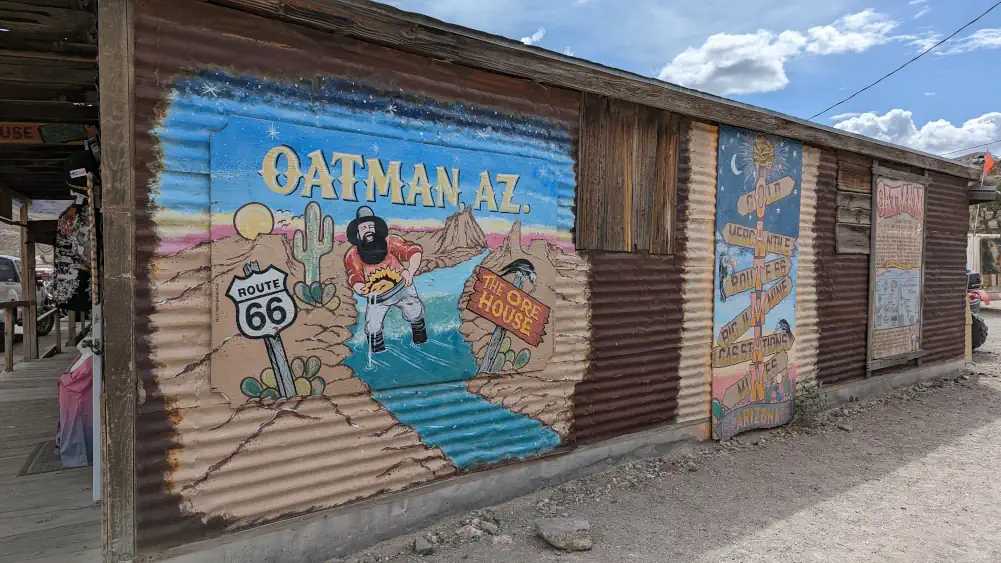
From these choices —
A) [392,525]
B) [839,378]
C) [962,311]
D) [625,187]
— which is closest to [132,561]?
[392,525]

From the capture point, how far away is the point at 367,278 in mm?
3734

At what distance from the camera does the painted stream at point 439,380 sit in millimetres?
3826

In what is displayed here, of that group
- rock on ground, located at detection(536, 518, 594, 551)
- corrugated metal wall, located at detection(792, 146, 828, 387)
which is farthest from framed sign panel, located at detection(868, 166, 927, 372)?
rock on ground, located at detection(536, 518, 594, 551)

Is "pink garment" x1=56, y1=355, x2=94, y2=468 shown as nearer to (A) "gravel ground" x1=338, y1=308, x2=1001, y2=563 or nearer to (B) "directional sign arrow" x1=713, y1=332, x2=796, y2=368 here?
(A) "gravel ground" x1=338, y1=308, x2=1001, y2=563

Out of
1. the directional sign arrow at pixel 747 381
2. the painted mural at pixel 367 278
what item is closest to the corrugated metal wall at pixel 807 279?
the directional sign arrow at pixel 747 381

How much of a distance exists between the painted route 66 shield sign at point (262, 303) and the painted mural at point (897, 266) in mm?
8228

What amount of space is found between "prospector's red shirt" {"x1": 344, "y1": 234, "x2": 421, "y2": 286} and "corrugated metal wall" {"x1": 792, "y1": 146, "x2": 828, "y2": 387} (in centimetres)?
542

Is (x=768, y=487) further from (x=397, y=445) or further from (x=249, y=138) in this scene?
(x=249, y=138)

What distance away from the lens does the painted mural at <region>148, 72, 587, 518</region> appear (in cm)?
321

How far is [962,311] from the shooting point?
10.3 metres

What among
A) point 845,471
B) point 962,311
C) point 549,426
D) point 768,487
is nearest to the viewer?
point 549,426

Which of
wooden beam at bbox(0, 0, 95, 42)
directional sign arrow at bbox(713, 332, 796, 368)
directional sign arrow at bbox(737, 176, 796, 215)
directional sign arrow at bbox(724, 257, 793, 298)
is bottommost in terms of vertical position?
directional sign arrow at bbox(713, 332, 796, 368)

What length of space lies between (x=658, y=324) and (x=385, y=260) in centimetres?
304

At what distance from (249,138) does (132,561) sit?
2.35 meters
